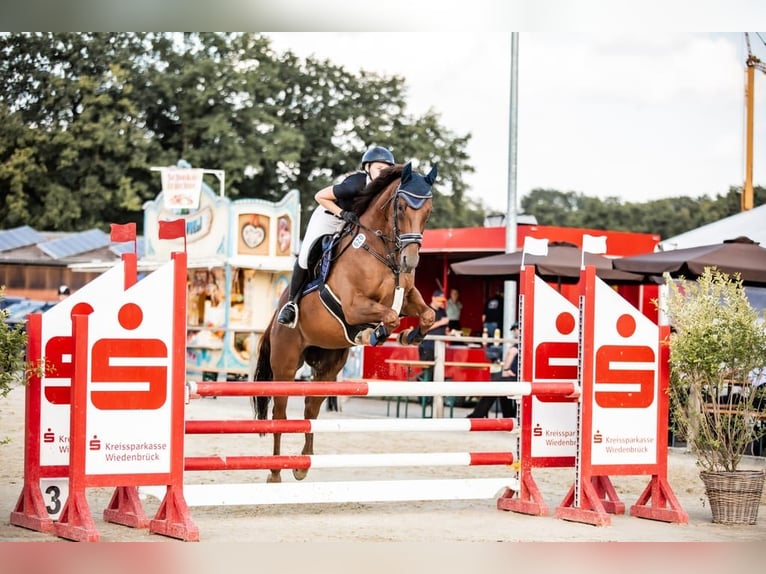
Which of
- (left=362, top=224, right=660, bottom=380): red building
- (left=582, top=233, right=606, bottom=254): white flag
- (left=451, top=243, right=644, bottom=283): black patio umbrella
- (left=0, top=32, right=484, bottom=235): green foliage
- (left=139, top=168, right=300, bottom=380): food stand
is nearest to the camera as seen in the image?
(left=582, top=233, right=606, bottom=254): white flag

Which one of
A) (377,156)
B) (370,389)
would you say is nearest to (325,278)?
(377,156)

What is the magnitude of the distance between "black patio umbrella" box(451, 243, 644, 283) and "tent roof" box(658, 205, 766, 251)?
1.65m

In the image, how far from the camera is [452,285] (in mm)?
16438

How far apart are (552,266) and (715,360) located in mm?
5306

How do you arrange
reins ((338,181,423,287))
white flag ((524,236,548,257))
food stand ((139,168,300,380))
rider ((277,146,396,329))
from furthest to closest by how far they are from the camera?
food stand ((139,168,300,380)), white flag ((524,236,548,257)), rider ((277,146,396,329)), reins ((338,181,423,287))

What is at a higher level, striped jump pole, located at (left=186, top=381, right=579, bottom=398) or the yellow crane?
the yellow crane

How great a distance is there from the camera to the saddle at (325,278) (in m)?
5.80

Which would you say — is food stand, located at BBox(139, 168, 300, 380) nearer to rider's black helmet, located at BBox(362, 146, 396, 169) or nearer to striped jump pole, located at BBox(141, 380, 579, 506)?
rider's black helmet, located at BBox(362, 146, 396, 169)

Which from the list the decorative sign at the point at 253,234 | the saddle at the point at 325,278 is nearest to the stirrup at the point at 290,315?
the saddle at the point at 325,278

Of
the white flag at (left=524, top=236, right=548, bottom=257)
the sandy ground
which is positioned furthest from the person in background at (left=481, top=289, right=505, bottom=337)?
the white flag at (left=524, top=236, right=548, bottom=257)

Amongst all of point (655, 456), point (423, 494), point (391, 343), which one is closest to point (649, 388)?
point (655, 456)

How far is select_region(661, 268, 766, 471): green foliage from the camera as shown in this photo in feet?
18.3

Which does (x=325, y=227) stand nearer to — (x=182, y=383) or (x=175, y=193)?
(x=182, y=383)

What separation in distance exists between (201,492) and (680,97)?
31554mm
